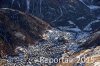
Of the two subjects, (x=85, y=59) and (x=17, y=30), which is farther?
(x=17, y=30)

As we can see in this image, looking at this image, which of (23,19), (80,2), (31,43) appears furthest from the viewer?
(80,2)

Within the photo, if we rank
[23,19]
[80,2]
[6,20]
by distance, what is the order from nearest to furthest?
[6,20]
[23,19]
[80,2]

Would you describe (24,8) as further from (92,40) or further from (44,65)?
(44,65)

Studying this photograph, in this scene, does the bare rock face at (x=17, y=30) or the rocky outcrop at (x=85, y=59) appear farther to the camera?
the bare rock face at (x=17, y=30)

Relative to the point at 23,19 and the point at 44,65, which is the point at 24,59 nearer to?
the point at 44,65

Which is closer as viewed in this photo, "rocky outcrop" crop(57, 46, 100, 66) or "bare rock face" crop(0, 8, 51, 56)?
"rocky outcrop" crop(57, 46, 100, 66)

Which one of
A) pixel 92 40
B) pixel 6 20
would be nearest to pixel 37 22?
pixel 6 20

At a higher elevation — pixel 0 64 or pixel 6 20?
pixel 6 20

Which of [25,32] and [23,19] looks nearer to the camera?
[25,32]
